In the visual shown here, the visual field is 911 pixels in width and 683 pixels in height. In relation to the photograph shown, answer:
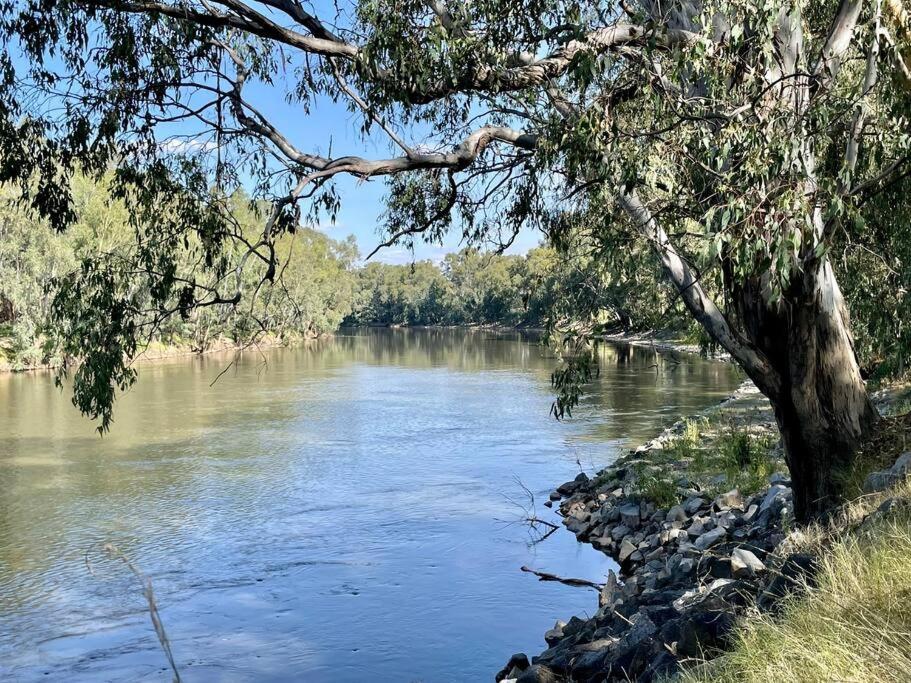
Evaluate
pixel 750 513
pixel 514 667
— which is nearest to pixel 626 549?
pixel 750 513

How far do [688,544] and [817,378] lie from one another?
7.99 feet

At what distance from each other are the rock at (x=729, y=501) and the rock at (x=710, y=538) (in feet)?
2.99

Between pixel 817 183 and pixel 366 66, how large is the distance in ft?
8.80

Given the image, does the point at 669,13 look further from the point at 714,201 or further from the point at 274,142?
the point at 274,142

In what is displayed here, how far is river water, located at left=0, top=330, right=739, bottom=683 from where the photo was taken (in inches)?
263

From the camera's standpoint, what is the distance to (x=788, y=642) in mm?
2662

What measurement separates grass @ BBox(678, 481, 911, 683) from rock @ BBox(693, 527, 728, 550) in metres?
3.11

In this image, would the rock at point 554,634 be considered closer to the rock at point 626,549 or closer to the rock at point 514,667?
the rock at point 514,667

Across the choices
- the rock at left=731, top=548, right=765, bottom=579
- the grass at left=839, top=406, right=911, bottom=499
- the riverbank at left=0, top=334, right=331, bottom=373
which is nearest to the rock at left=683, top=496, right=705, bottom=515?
the grass at left=839, top=406, right=911, bottom=499

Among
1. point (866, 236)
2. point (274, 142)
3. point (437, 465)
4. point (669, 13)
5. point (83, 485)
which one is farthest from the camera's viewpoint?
point (437, 465)

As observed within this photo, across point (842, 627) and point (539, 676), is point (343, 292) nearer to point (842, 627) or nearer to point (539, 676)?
point (539, 676)

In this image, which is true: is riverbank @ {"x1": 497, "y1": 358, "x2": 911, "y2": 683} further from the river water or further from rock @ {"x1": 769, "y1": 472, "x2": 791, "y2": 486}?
the river water

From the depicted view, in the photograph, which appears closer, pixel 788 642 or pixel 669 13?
pixel 788 642

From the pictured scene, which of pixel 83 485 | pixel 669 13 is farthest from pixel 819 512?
pixel 83 485
